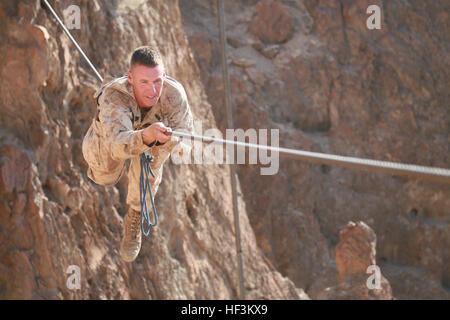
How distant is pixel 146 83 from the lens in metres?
3.32

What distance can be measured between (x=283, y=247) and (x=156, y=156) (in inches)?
381

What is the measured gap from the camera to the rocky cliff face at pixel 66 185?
538cm

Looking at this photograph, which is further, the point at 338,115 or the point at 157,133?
the point at 338,115

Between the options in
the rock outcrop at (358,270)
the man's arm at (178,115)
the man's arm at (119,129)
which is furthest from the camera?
the rock outcrop at (358,270)

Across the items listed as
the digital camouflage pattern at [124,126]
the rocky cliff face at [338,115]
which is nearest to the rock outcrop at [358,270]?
the rocky cliff face at [338,115]

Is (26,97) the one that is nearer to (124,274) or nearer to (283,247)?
(124,274)

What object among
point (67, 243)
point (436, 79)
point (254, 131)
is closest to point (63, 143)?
point (67, 243)

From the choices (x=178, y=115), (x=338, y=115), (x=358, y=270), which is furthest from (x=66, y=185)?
(x=338, y=115)

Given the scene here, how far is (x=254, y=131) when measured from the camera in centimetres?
1330

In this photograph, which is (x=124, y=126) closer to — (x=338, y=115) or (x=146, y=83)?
(x=146, y=83)

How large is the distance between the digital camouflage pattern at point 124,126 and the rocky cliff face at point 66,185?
1981 mm

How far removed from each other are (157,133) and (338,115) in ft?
39.3

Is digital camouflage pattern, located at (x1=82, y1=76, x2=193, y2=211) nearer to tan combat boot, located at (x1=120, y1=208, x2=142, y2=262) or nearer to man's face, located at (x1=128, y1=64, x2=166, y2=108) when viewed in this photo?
man's face, located at (x1=128, y1=64, x2=166, y2=108)

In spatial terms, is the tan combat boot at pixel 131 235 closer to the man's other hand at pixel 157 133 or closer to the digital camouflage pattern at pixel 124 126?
the digital camouflage pattern at pixel 124 126
